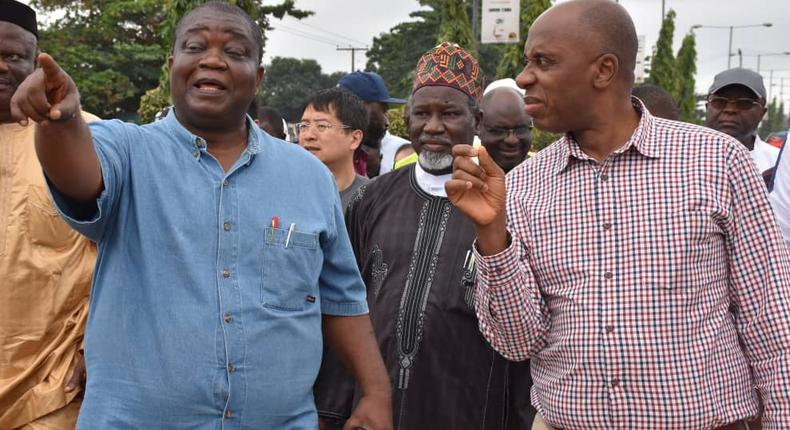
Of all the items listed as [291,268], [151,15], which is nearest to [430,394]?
[291,268]

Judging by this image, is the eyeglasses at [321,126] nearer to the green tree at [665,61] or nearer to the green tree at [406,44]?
the green tree at [665,61]

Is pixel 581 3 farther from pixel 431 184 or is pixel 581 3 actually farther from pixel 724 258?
Answer: pixel 431 184

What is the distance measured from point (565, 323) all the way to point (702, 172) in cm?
66

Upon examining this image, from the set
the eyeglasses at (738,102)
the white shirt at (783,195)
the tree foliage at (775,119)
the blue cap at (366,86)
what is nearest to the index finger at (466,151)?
the white shirt at (783,195)

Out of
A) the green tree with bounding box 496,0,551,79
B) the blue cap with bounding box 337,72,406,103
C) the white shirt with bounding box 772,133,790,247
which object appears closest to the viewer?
the white shirt with bounding box 772,133,790,247

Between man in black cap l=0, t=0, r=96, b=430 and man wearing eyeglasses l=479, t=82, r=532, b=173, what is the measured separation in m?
2.26

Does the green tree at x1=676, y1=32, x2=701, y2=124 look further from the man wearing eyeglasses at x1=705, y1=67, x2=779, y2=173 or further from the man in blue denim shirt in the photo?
the man in blue denim shirt

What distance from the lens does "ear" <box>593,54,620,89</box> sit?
10.6 feet

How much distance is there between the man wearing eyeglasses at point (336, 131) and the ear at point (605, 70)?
9.22ft

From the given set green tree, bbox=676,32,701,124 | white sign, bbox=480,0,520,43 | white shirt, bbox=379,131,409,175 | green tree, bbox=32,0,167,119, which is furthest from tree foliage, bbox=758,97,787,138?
white shirt, bbox=379,131,409,175

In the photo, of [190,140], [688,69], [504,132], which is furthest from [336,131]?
[688,69]

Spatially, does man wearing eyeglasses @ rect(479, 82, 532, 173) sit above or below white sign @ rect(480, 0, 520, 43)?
below

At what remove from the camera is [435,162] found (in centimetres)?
453

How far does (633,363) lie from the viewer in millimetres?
3074
